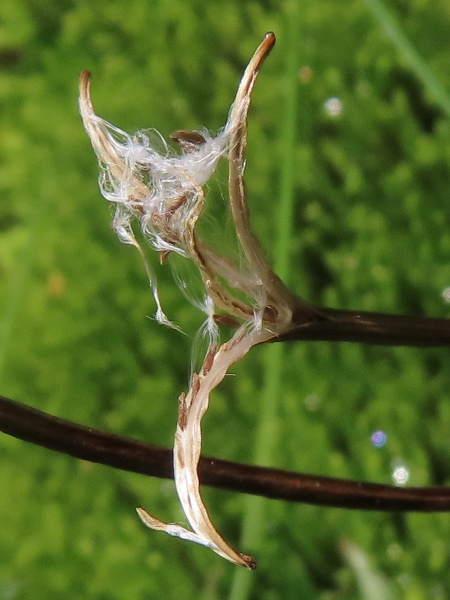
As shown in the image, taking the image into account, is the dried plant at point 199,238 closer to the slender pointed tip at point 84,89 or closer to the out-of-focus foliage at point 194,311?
the slender pointed tip at point 84,89

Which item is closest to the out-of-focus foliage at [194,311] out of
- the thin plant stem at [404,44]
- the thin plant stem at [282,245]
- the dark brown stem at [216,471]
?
the thin plant stem at [282,245]

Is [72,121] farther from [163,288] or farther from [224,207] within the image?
[224,207]

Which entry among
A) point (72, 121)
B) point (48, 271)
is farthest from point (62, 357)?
point (72, 121)

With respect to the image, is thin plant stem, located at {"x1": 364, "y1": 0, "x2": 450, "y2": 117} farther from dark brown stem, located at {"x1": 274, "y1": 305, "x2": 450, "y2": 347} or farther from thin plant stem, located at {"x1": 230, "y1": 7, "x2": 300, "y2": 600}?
dark brown stem, located at {"x1": 274, "y1": 305, "x2": 450, "y2": 347}

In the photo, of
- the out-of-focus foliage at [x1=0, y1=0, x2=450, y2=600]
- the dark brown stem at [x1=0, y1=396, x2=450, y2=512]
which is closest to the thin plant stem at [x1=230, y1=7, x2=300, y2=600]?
the out-of-focus foliage at [x1=0, y1=0, x2=450, y2=600]

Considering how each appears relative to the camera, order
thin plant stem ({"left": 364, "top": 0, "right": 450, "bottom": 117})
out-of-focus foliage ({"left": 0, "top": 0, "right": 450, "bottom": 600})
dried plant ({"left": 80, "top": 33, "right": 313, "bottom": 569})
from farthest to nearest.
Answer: out-of-focus foliage ({"left": 0, "top": 0, "right": 450, "bottom": 600})
thin plant stem ({"left": 364, "top": 0, "right": 450, "bottom": 117})
dried plant ({"left": 80, "top": 33, "right": 313, "bottom": 569})
